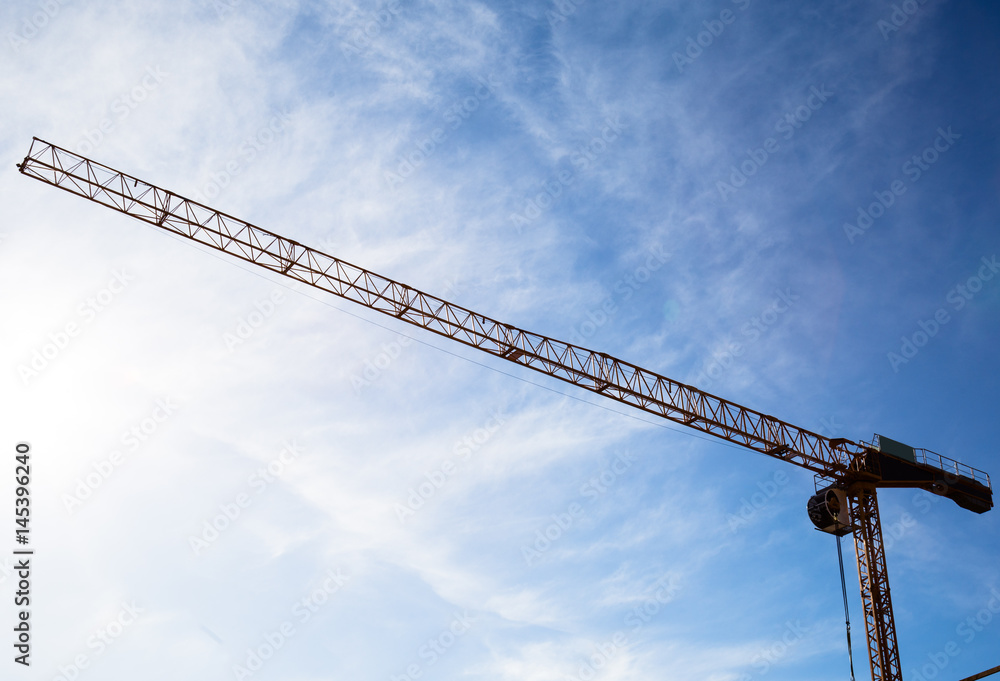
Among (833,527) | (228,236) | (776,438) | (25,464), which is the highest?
(228,236)

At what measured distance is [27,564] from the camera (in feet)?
133

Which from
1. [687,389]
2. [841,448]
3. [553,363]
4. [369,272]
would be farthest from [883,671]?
[369,272]

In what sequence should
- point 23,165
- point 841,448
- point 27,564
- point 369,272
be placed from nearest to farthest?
point 27,564, point 23,165, point 369,272, point 841,448

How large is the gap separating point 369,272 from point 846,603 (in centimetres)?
3618

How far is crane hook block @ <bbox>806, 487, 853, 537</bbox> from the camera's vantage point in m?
65.4

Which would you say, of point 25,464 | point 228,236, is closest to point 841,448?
point 228,236

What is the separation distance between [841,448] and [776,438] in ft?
14.9

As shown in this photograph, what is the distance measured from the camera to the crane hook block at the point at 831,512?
65375 mm

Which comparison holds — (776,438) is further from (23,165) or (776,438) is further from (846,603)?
(23,165)

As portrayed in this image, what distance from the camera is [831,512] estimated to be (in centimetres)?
6525

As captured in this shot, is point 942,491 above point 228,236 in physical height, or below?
below

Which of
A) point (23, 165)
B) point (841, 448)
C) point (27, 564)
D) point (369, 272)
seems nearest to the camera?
point (27, 564)

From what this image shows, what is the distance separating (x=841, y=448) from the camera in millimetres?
66375

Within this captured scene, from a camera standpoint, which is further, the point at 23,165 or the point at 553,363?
the point at 553,363
